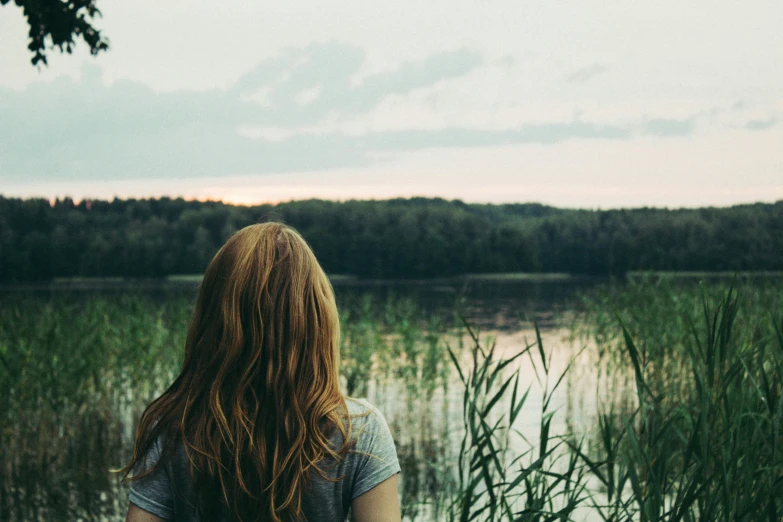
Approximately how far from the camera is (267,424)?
4.44 ft

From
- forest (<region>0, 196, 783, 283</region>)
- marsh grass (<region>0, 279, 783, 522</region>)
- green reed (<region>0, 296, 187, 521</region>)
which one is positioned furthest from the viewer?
forest (<region>0, 196, 783, 283</region>)

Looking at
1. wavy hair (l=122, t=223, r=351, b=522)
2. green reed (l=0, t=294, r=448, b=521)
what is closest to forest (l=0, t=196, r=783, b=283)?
wavy hair (l=122, t=223, r=351, b=522)

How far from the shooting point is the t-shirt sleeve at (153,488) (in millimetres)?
1339

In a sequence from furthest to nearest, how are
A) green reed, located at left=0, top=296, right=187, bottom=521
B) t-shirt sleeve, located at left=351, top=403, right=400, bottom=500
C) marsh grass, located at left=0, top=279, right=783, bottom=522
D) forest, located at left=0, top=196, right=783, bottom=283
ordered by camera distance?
forest, located at left=0, top=196, right=783, bottom=283 < green reed, located at left=0, top=296, right=187, bottom=521 < marsh grass, located at left=0, top=279, right=783, bottom=522 < t-shirt sleeve, located at left=351, top=403, right=400, bottom=500

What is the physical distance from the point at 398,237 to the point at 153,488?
4758 cm

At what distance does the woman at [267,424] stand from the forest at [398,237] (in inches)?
14.7

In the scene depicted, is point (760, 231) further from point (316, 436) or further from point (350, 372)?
point (316, 436)

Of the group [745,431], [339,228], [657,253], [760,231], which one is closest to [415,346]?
[745,431]

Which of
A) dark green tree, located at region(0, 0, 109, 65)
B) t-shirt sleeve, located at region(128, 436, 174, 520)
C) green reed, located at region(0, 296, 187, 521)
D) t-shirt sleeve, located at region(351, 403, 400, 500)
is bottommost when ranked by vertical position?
green reed, located at region(0, 296, 187, 521)

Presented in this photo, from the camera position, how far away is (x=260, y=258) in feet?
4.39

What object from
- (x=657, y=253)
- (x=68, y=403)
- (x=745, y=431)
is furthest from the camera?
(x=657, y=253)

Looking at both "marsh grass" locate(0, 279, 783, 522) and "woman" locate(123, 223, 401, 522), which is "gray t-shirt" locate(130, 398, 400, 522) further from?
"marsh grass" locate(0, 279, 783, 522)

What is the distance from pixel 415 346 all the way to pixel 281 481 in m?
7.52

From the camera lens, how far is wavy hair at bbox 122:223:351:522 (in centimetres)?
131
